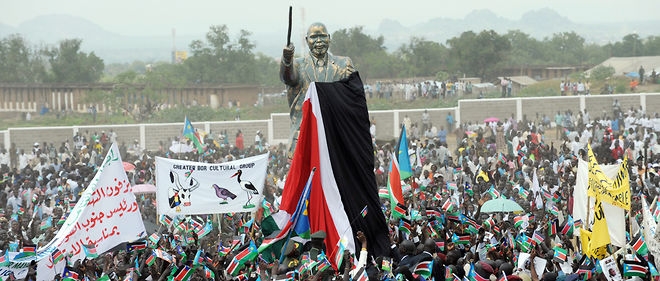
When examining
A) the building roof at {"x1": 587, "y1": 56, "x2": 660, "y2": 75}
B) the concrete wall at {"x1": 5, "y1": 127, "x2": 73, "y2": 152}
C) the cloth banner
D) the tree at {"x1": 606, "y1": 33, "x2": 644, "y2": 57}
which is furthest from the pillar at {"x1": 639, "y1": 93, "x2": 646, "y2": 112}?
the tree at {"x1": 606, "y1": 33, "x2": 644, "y2": 57}

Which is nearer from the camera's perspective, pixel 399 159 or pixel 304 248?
pixel 304 248

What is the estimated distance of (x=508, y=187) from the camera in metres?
16.2

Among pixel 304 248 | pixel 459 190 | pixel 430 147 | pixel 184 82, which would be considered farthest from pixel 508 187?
pixel 184 82

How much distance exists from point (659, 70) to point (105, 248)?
4847cm

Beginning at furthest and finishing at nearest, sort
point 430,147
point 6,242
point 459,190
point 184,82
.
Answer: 1. point 184,82
2. point 430,147
3. point 459,190
4. point 6,242

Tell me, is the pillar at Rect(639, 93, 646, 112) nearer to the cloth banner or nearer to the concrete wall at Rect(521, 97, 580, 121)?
the concrete wall at Rect(521, 97, 580, 121)

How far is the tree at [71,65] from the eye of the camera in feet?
205

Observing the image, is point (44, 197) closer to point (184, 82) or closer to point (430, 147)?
point (430, 147)

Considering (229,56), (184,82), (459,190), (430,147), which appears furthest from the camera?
(229,56)

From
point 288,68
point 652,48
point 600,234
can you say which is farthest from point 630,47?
point 288,68

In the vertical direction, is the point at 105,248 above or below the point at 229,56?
below

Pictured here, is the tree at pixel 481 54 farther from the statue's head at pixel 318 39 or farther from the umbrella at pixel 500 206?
the statue's head at pixel 318 39

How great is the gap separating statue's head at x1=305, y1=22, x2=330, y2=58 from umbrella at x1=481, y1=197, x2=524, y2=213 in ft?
12.5

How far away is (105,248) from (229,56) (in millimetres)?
48685
